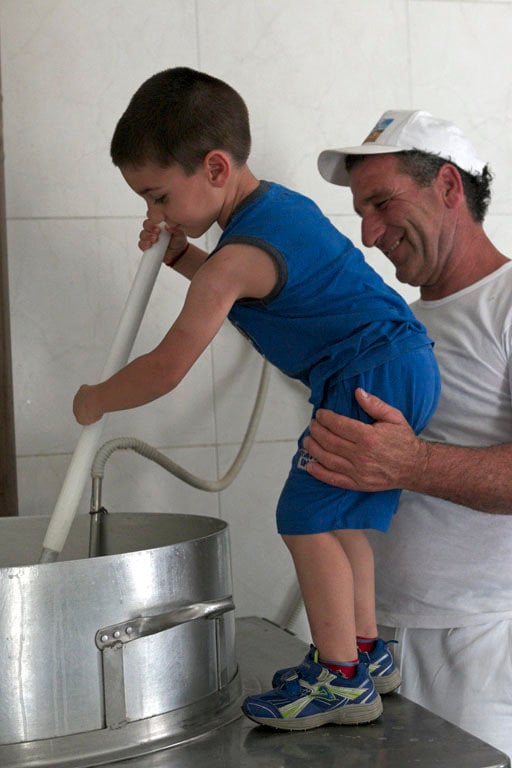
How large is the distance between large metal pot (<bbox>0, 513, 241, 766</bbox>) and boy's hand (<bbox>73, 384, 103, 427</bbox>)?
0.19 metres

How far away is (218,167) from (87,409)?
0.32 metres

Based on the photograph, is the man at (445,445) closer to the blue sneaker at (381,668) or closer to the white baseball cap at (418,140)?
the white baseball cap at (418,140)

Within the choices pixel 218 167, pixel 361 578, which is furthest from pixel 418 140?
pixel 361 578

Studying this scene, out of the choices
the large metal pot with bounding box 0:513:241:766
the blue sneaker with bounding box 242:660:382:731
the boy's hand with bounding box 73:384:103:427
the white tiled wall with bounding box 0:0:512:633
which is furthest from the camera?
the white tiled wall with bounding box 0:0:512:633

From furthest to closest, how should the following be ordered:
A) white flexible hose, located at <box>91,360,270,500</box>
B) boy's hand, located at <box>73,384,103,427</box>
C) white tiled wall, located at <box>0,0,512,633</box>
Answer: white tiled wall, located at <box>0,0,512,633</box>, white flexible hose, located at <box>91,360,270,500</box>, boy's hand, located at <box>73,384,103,427</box>

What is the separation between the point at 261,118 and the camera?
1.61m

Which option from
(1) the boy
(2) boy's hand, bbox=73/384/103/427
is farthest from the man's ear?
(2) boy's hand, bbox=73/384/103/427

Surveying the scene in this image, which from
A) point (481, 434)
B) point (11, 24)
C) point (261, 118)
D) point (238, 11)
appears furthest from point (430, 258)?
point (11, 24)

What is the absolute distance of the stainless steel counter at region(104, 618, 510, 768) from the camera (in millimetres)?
820

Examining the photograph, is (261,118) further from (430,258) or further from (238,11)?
(430,258)

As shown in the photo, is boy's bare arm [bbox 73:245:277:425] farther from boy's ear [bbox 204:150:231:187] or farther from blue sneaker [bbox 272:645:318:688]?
blue sneaker [bbox 272:645:318:688]

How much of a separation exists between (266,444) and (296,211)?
0.60 meters

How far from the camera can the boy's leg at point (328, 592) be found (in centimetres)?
99

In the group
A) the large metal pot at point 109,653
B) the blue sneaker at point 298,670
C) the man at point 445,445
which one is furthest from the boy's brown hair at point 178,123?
the blue sneaker at point 298,670
